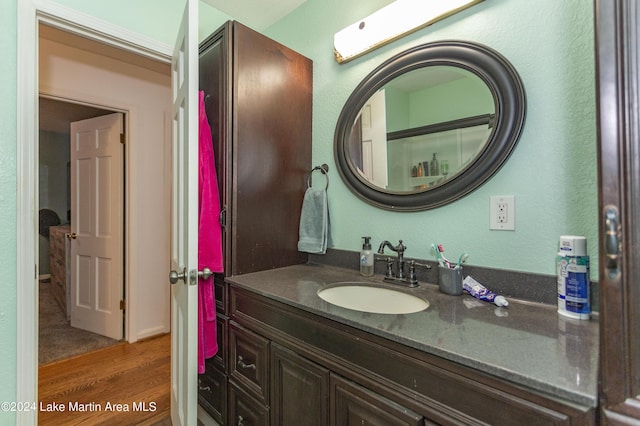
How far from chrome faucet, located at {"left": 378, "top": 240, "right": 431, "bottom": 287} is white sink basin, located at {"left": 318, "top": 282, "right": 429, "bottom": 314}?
0.07 metres

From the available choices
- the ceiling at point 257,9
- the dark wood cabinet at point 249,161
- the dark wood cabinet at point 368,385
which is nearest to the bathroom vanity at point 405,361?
the dark wood cabinet at point 368,385

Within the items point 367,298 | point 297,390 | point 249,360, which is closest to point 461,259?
point 367,298

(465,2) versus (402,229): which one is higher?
(465,2)

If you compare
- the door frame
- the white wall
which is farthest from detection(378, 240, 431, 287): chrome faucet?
the white wall

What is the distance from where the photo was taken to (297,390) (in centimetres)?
102

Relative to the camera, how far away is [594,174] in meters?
0.90

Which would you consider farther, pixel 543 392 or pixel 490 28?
pixel 490 28

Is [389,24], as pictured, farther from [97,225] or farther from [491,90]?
[97,225]

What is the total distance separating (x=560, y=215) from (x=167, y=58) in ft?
6.84

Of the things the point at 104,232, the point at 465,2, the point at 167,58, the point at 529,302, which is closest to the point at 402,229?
the point at 529,302

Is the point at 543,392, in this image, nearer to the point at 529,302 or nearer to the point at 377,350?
the point at 377,350

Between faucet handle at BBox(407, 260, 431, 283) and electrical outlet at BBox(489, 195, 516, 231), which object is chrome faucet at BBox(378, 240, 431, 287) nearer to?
faucet handle at BBox(407, 260, 431, 283)

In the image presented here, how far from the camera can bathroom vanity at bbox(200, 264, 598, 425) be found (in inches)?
23.1

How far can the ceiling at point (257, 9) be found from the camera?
6.08ft
